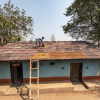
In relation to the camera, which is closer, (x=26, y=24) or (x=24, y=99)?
(x=24, y=99)

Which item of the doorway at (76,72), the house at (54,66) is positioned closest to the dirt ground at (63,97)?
the house at (54,66)

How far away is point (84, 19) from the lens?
10812mm

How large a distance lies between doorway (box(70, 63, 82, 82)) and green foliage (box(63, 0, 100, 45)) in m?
7.04

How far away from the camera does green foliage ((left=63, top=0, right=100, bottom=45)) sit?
10227mm

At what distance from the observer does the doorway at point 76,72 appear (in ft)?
22.1

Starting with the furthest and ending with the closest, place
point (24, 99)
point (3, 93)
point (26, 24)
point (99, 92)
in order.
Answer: point (26, 24), point (99, 92), point (3, 93), point (24, 99)

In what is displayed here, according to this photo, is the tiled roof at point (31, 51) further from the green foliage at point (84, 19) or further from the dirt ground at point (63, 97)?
the green foliage at point (84, 19)

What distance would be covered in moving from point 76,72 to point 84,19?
27.5ft

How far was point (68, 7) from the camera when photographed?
1249cm

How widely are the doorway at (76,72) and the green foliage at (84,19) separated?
277 inches

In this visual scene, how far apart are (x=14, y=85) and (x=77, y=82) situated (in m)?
5.64

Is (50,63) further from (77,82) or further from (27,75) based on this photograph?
(77,82)

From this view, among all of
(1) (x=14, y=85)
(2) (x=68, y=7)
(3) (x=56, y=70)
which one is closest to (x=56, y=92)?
(3) (x=56, y=70)

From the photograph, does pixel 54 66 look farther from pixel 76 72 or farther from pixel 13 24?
pixel 13 24
